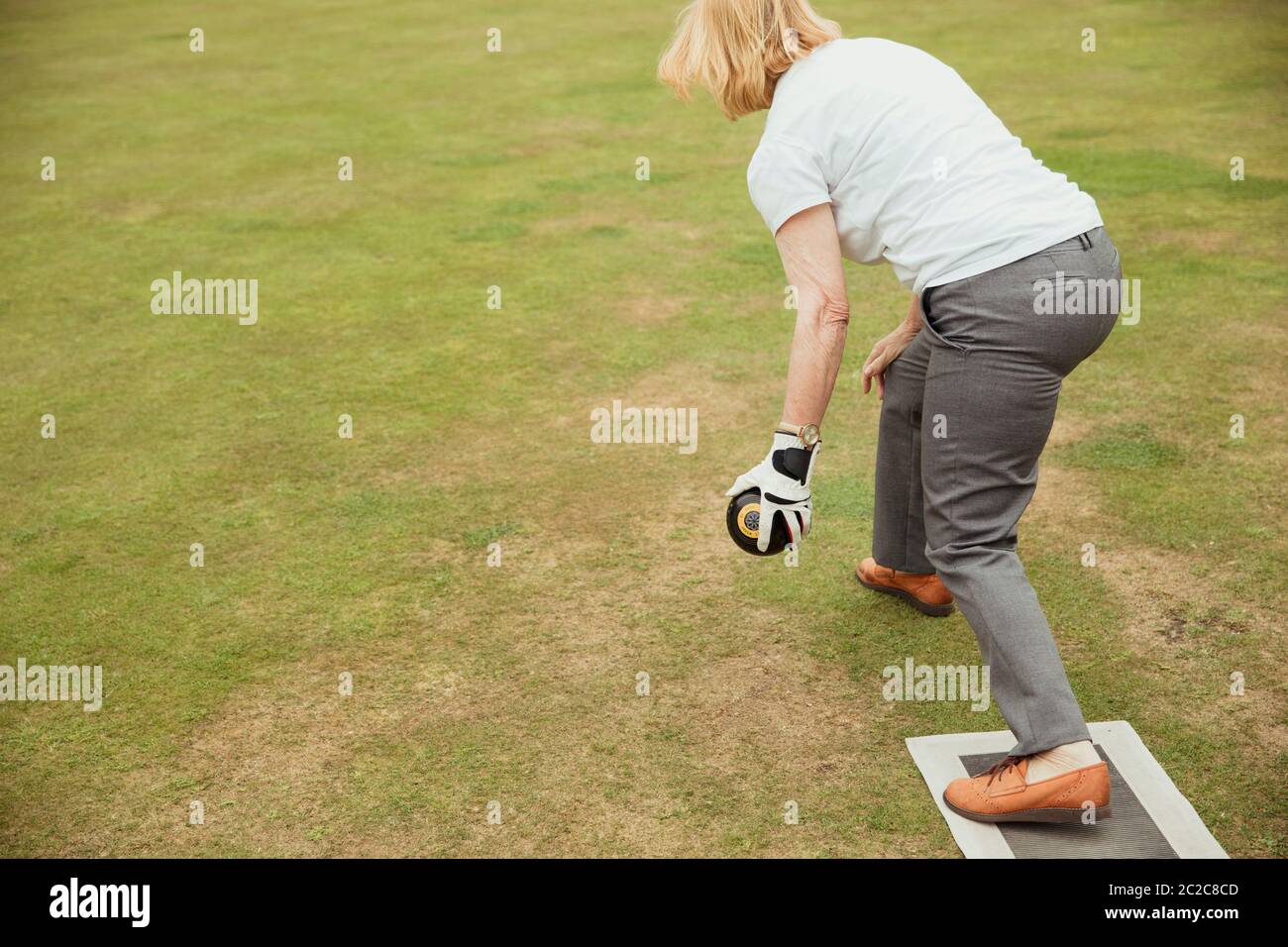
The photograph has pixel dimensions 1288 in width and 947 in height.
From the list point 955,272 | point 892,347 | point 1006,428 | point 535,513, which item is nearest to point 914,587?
point 892,347

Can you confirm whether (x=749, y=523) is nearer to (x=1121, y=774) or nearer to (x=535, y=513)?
(x=1121, y=774)

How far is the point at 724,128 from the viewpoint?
9.06 m

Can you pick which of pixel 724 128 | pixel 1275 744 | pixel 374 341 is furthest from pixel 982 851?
pixel 724 128

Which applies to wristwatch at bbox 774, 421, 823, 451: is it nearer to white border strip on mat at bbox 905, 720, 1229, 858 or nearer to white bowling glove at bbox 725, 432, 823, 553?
white bowling glove at bbox 725, 432, 823, 553

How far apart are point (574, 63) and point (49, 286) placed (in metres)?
6.00

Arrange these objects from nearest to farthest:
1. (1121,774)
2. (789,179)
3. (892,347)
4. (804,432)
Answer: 1. (789,179)
2. (804,432)
3. (1121,774)
4. (892,347)

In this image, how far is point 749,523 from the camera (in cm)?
290

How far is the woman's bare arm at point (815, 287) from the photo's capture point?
271 centimetres

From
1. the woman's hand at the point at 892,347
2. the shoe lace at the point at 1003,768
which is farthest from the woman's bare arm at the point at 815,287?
the shoe lace at the point at 1003,768

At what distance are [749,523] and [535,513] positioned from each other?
4.88 feet

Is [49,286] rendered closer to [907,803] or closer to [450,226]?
[450,226]

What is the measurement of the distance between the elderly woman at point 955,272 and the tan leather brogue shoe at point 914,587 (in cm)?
76

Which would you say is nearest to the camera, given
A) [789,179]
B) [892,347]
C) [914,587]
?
[789,179]

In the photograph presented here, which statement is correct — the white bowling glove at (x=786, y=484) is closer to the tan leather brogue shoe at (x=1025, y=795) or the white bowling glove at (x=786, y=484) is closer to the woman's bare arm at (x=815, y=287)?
the woman's bare arm at (x=815, y=287)
